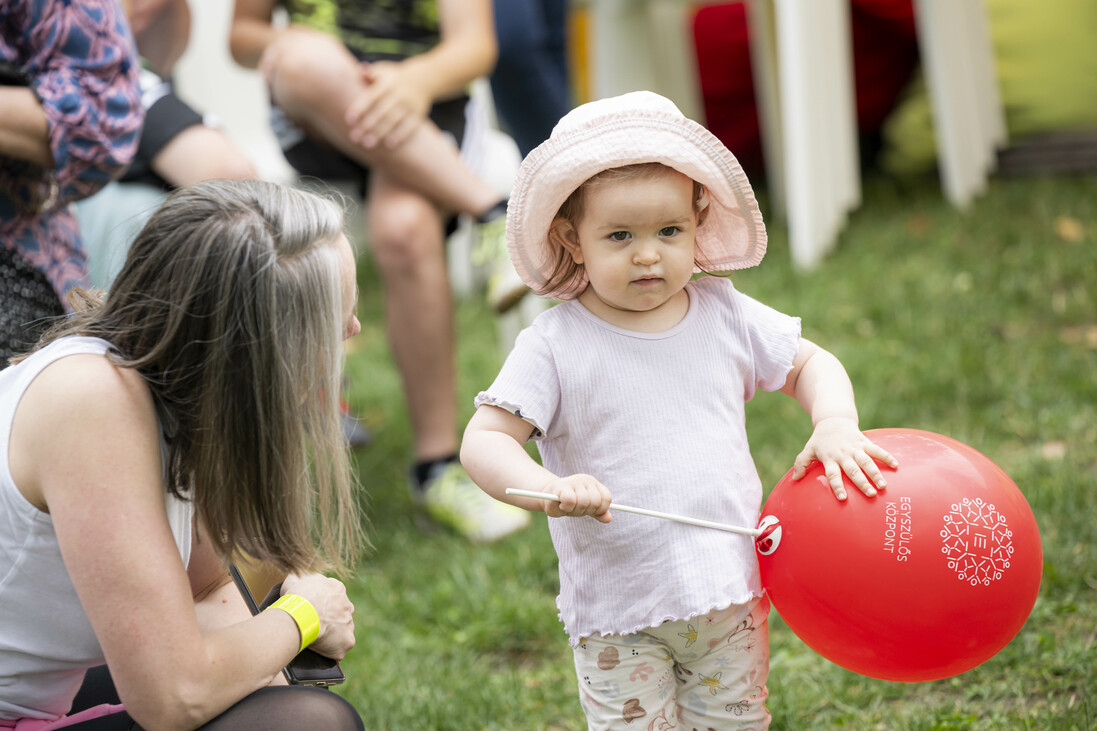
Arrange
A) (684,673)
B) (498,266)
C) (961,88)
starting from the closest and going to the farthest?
(684,673) → (498,266) → (961,88)

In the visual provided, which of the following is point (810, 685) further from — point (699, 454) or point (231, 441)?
point (231, 441)

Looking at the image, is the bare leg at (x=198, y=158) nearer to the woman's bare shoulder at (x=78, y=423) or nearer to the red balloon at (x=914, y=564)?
the woman's bare shoulder at (x=78, y=423)

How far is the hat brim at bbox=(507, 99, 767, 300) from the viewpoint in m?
1.49

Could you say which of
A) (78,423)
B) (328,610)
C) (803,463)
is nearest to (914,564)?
(803,463)

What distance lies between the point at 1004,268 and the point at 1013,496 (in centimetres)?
297

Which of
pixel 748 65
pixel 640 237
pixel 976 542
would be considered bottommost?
pixel 976 542

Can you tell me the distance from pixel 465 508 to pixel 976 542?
5.94ft

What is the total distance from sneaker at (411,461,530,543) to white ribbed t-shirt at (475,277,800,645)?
141 centimetres

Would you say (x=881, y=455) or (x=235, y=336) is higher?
(x=235, y=336)

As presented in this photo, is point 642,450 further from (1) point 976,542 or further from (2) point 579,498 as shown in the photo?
(1) point 976,542

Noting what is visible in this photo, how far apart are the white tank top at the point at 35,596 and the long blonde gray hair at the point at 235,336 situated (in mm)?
→ 55

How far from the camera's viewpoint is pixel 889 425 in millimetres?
3166

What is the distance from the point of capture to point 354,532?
1690 millimetres

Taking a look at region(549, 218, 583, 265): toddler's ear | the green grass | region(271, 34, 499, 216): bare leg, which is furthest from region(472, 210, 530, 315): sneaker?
region(549, 218, 583, 265): toddler's ear
